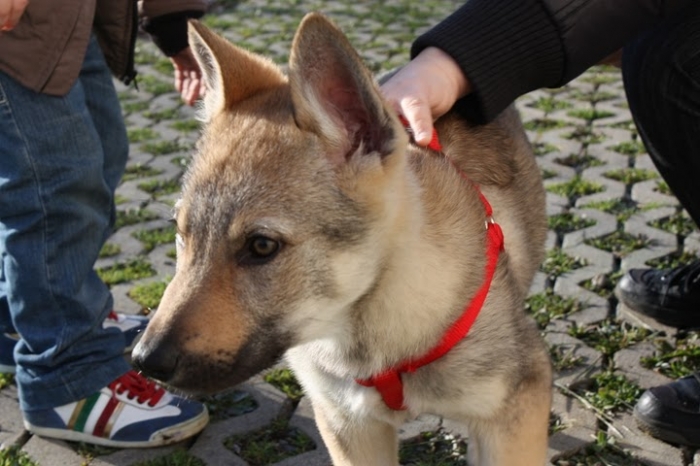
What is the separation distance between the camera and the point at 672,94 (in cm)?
381

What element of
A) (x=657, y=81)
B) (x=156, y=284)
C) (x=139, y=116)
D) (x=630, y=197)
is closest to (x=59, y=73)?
(x=156, y=284)

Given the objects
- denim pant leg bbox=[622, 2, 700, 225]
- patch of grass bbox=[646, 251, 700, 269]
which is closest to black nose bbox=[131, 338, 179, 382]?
denim pant leg bbox=[622, 2, 700, 225]

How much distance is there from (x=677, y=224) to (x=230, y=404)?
3007mm

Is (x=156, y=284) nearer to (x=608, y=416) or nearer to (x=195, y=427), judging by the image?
(x=195, y=427)

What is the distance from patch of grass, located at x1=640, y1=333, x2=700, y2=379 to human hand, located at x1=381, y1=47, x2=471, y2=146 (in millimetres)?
1776

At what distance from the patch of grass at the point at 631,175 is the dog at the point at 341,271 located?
326 cm

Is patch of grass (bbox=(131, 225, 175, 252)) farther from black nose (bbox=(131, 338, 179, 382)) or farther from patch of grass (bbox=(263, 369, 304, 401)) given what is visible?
black nose (bbox=(131, 338, 179, 382))

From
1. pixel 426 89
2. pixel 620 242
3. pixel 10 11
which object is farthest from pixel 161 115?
pixel 426 89

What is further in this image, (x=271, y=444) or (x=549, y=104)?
(x=549, y=104)

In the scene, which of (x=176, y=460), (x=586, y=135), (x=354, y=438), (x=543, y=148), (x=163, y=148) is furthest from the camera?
(x=163, y=148)

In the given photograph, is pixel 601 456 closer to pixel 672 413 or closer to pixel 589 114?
pixel 672 413

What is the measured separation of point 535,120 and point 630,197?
179cm

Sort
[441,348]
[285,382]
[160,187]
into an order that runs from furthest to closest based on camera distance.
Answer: [160,187]
[285,382]
[441,348]

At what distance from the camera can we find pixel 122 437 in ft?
13.7
